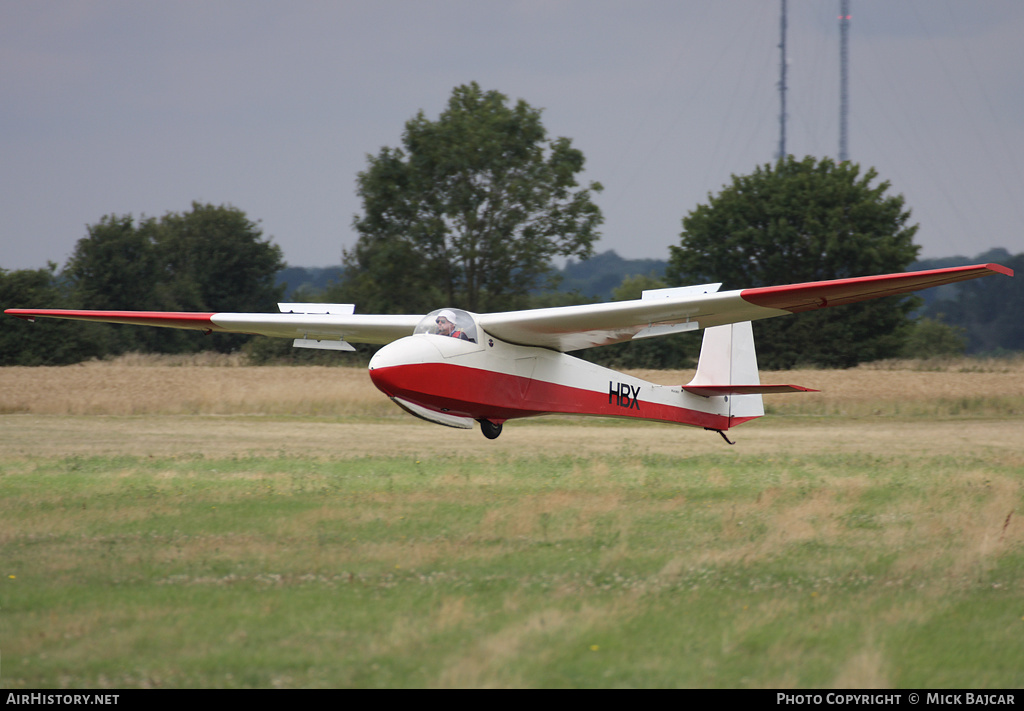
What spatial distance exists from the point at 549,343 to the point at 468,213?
3129cm

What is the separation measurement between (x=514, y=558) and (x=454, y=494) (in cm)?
378

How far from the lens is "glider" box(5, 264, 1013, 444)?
39.1ft

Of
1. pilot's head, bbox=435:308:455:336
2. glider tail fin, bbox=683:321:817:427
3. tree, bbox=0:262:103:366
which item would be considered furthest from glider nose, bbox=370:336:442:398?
tree, bbox=0:262:103:366

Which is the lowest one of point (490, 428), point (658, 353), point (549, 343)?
point (490, 428)

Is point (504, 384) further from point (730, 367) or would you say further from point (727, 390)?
point (730, 367)

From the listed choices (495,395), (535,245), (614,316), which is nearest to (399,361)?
(495,395)

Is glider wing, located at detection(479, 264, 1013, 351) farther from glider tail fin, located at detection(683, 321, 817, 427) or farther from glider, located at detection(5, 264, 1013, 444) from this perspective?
glider tail fin, located at detection(683, 321, 817, 427)

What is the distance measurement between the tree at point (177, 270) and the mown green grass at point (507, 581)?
4658 centimetres

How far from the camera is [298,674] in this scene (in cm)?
543

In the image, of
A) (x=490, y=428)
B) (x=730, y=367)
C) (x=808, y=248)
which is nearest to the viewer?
(x=490, y=428)

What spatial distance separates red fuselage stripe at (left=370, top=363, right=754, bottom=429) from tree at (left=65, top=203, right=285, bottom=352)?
45.1 meters

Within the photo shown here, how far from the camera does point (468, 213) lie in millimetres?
44875

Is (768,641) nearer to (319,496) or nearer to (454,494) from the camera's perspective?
(454,494)
